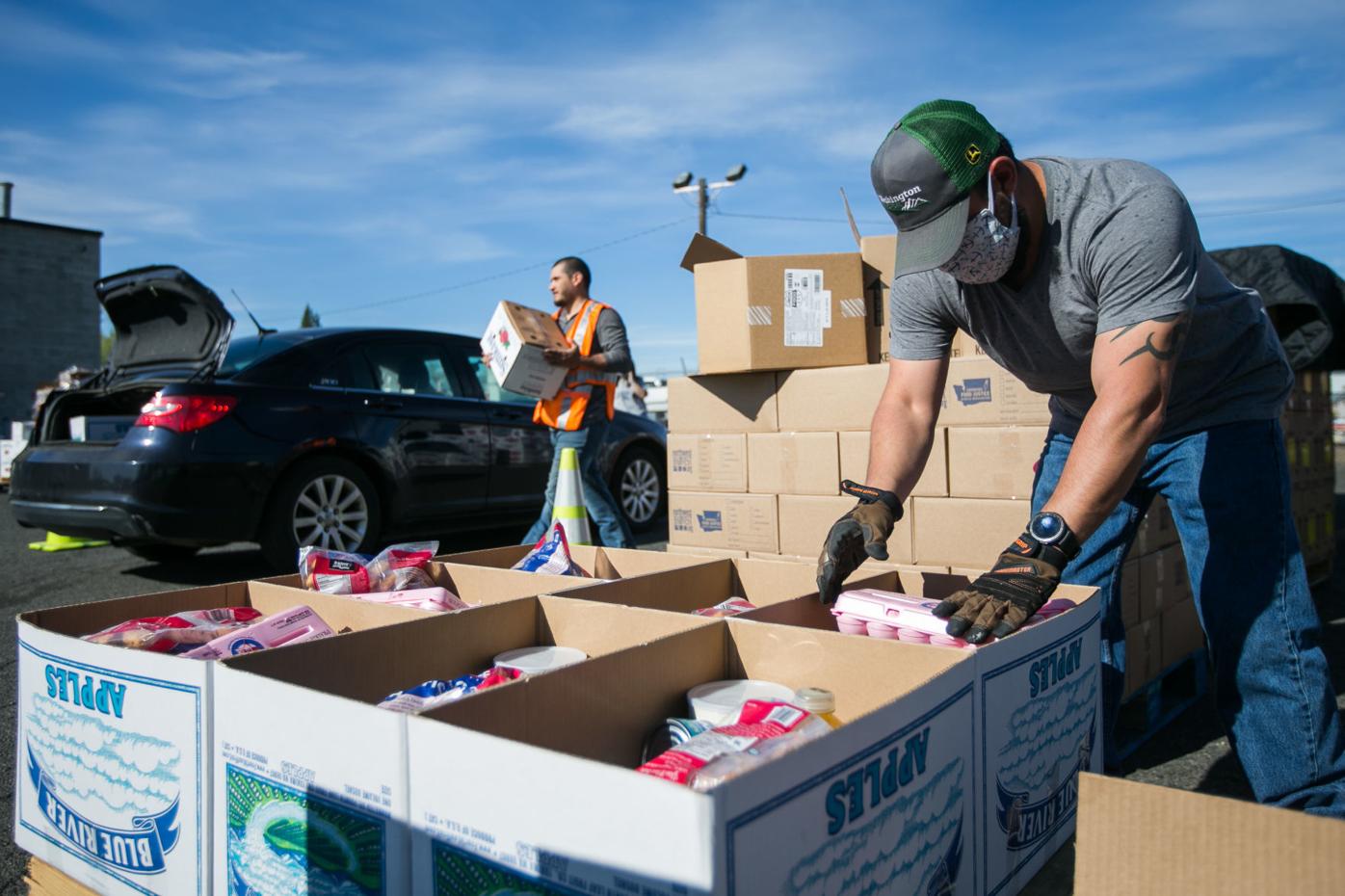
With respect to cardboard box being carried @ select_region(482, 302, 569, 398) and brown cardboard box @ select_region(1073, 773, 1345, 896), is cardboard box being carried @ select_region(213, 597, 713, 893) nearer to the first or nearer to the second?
brown cardboard box @ select_region(1073, 773, 1345, 896)

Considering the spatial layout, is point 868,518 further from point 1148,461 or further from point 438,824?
point 438,824

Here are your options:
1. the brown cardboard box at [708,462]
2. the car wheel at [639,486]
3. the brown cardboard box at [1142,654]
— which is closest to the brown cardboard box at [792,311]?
the brown cardboard box at [708,462]

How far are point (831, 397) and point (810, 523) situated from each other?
0.50m

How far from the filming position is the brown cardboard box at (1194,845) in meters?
0.83

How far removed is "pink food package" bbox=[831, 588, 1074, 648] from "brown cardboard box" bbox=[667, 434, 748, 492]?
86.9 inches

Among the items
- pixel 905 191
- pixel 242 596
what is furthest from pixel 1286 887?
pixel 242 596

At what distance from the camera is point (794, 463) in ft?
A: 12.0

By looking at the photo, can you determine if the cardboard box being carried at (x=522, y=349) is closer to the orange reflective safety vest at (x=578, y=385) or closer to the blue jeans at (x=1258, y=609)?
the orange reflective safety vest at (x=578, y=385)

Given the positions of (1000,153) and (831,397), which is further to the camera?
(831,397)

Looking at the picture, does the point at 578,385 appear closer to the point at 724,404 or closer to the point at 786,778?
the point at 724,404

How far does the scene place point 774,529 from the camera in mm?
3742

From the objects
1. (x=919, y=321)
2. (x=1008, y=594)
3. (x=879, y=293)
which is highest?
(x=879, y=293)

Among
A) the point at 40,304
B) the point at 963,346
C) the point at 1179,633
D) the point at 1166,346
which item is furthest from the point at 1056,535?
the point at 40,304

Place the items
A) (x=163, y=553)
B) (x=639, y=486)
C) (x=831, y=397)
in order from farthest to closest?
(x=639, y=486), (x=163, y=553), (x=831, y=397)
